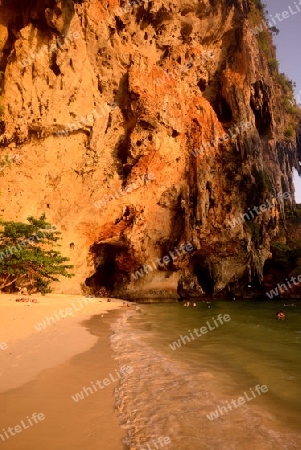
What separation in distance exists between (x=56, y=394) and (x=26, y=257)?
40.3 feet

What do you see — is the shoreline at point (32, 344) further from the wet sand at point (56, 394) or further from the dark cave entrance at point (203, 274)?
the dark cave entrance at point (203, 274)

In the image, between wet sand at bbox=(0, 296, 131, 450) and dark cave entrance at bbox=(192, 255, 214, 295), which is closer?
wet sand at bbox=(0, 296, 131, 450)

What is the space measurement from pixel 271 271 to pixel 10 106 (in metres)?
32.0

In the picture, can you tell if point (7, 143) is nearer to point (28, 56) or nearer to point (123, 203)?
point (28, 56)

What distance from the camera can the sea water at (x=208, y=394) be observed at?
2846 millimetres

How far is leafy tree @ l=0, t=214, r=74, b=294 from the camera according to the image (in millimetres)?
14680

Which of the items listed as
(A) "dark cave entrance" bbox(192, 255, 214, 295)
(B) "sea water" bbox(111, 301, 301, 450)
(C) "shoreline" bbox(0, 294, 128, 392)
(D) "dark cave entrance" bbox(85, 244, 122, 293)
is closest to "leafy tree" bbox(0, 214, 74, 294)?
(C) "shoreline" bbox(0, 294, 128, 392)

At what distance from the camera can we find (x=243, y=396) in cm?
397

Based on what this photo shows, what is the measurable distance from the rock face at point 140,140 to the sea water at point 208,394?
47.4 feet

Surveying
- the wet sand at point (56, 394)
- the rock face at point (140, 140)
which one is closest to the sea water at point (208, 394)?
the wet sand at point (56, 394)

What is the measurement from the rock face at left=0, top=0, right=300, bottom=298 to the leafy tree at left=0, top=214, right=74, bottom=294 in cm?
266

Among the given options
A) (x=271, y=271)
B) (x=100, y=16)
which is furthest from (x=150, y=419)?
(x=271, y=271)

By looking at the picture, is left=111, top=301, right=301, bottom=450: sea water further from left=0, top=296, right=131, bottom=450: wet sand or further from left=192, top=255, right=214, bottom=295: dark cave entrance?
left=192, top=255, right=214, bottom=295: dark cave entrance

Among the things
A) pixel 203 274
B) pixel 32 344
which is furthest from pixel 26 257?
pixel 203 274
